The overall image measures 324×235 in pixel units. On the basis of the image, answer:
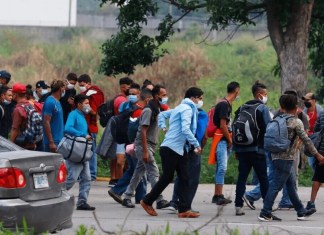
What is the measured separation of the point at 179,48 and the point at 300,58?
27.5m

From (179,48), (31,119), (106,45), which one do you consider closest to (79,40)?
(179,48)

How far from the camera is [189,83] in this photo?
163 feet

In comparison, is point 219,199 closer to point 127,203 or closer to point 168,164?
point 127,203

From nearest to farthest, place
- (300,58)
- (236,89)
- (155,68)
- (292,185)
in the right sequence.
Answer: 1. (292,185)
2. (236,89)
3. (300,58)
4. (155,68)

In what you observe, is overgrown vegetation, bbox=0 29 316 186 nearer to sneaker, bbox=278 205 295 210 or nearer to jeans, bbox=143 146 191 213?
sneaker, bbox=278 205 295 210

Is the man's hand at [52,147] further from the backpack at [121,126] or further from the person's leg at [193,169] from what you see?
the person's leg at [193,169]

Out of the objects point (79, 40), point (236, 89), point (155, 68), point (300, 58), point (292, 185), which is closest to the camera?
point (292, 185)

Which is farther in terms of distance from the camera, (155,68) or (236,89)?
(155,68)

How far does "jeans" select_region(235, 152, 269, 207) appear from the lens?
16328 millimetres

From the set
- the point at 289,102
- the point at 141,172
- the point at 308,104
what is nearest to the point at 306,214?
the point at 289,102

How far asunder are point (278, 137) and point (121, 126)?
10.5ft

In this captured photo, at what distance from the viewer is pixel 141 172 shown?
55.6 ft

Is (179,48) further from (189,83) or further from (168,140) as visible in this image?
(168,140)

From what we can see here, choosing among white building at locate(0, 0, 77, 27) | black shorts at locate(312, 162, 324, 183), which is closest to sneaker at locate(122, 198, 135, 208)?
black shorts at locate(312, 162, 324, 183)
